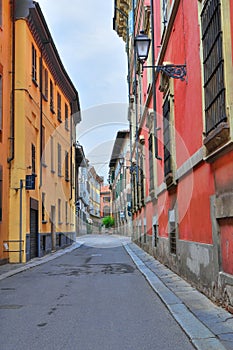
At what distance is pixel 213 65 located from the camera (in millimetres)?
6926

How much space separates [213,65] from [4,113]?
33.1 ft

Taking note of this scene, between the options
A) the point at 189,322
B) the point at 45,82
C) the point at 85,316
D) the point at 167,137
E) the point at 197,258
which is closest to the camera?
the point at 189,322

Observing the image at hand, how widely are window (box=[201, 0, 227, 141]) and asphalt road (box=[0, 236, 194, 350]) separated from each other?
292 centimetres

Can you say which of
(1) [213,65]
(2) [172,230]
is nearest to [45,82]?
(2) [172,230]

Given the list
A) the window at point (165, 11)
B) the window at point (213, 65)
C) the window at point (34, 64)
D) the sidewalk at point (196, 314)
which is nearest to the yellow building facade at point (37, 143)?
the window at point (34, 64)

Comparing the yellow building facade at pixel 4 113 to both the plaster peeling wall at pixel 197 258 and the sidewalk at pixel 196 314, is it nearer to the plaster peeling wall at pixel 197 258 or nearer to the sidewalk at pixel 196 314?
the sidewalk at pixel 196 314

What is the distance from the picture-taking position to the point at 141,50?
33.8 feet

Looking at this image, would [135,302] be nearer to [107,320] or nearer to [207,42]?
[107,320]

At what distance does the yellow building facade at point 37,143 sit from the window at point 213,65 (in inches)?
391

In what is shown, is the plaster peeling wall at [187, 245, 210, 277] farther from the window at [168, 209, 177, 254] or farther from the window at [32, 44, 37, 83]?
the window at [32, 44, 37, 83]

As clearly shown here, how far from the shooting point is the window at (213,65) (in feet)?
21.2

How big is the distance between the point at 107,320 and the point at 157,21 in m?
11.3

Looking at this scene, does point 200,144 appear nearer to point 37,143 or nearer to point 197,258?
point 197,258

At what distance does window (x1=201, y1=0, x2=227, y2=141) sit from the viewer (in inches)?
254
